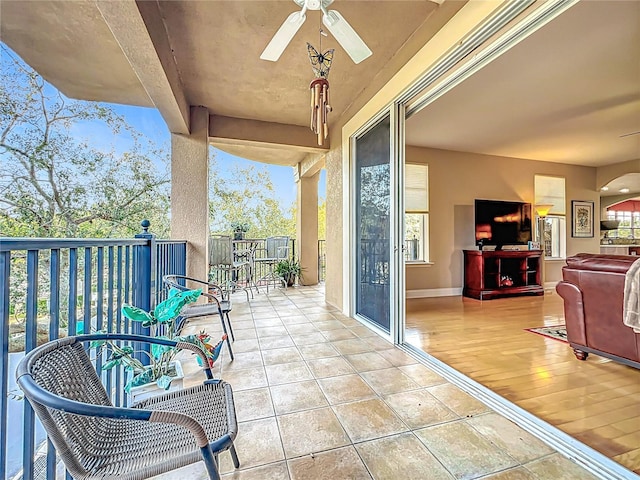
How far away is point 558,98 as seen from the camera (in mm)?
3453

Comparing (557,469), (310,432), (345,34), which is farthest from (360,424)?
(345,34)

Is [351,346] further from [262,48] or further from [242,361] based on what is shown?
[262,48]

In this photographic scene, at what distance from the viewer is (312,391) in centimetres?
201

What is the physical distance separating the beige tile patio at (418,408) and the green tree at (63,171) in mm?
A: 4075

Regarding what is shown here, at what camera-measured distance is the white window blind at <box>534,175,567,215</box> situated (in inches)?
235

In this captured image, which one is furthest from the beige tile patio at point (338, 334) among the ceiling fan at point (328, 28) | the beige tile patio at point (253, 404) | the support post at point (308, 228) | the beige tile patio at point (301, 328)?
the support post at point (308, 228)

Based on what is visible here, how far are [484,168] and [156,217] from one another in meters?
5.81

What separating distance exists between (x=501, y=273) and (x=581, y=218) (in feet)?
8.57

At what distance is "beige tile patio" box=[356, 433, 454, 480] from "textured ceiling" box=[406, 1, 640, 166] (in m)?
3.05

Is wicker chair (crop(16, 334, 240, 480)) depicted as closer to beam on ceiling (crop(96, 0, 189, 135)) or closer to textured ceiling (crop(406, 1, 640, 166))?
beam on ceiling (crop(96, 0, 189, 135))

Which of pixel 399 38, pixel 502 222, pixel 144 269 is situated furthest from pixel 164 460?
pixel 502 222

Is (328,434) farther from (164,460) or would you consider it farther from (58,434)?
(58,434)

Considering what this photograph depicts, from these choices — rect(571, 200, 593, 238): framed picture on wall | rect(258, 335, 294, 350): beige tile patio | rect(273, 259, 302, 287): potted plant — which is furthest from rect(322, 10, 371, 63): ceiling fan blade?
rect(571, 200, 593, 238): framed picture on wall

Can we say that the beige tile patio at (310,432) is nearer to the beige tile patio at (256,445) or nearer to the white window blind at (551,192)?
the beige tile patio at (256,445)
